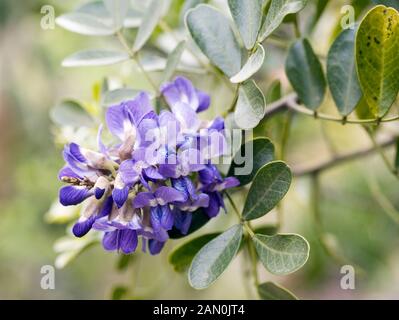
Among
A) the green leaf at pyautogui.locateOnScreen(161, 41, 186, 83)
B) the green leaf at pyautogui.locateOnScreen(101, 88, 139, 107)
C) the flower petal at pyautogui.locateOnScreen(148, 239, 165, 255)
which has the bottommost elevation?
Result: the flower petal at pyautogui.locateOnScreen(148, 239, 165, 255)

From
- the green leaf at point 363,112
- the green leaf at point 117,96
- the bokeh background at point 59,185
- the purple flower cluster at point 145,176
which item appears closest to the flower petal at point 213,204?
the purple flower cluster at point 145,176

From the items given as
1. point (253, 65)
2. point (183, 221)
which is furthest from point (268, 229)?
point (253, 65)

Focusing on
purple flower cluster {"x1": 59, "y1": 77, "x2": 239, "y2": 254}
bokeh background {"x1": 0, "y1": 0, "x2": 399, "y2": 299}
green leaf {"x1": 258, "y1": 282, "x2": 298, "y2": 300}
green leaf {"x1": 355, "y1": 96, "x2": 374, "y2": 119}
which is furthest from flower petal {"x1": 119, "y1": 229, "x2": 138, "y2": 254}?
bokeh background {"x1": 0, "y1": 0, "x2": 399, "y2": 299}

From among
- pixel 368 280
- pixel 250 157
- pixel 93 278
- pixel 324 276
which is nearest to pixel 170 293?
pixel 93 278

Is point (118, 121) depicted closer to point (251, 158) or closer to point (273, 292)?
point (251, 158)

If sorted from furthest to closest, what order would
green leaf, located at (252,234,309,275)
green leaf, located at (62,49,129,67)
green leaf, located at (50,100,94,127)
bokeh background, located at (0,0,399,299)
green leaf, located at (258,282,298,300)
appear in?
bokeh background, located at (0,0,399,299) < green leaf, located at (50,100,94,127) < green leaf, located at (62,49,129,67) < green leaf, located at (258,282,298,300) < green leaf, located at (252,234,309,275)

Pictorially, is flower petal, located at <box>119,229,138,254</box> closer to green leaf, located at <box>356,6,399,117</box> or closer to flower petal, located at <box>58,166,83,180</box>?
flower petal, located at <box>58,166,83,180</box>

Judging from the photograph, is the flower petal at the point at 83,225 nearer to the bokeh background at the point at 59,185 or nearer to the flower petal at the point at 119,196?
the flower petal at the point at 119,196
